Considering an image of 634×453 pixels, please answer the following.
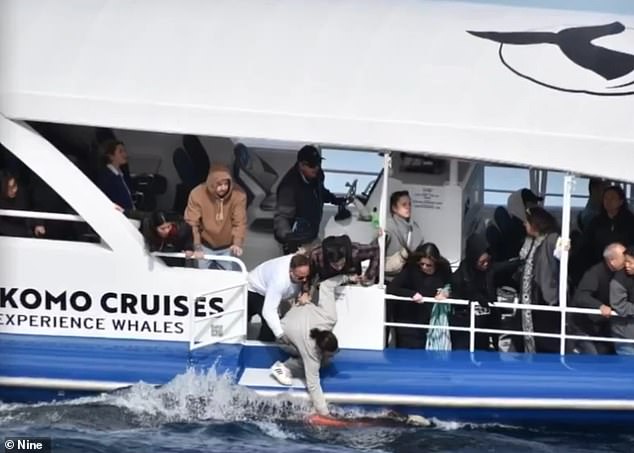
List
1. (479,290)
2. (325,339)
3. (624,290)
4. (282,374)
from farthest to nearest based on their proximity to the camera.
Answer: (479,290)
(624,290)
(282,374)
(325,339)

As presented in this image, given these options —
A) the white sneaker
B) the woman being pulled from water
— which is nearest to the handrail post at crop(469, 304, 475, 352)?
the woman being pulled from water

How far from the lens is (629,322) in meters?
8.43

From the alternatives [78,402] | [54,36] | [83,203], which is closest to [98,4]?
[54,36]

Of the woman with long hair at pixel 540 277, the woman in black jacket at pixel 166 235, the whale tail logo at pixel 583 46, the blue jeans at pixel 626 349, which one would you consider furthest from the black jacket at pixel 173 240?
the blue jeans at pixel 626 349

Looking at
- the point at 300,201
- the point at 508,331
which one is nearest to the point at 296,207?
the point at 300,201

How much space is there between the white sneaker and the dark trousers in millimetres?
462

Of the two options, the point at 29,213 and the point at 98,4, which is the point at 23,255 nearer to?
the point at 29,213

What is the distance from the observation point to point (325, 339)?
7703 mm

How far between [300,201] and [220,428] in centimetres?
197

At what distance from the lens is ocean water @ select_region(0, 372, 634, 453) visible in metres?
7.39

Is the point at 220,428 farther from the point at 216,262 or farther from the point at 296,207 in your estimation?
the point at 296,207

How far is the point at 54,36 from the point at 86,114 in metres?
0.73

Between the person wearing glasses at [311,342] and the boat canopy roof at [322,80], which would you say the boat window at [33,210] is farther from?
the person wearing glasses at [311,342]

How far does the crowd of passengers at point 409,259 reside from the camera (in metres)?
8.20
